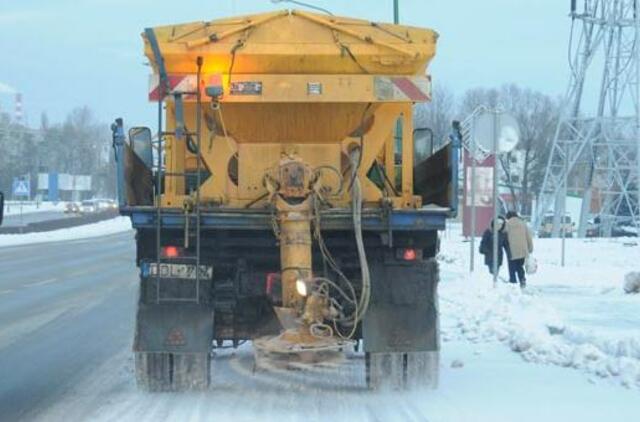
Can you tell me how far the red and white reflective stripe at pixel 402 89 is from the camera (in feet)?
26.1

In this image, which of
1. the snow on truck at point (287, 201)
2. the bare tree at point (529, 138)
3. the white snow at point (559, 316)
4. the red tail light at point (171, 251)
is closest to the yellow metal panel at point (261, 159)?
the snow on truck at point (287, 201)

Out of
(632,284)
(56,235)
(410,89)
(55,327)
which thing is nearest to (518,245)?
(632,284)

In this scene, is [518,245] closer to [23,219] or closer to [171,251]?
[171,251]

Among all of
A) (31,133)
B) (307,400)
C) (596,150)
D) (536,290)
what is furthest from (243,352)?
(31,133)

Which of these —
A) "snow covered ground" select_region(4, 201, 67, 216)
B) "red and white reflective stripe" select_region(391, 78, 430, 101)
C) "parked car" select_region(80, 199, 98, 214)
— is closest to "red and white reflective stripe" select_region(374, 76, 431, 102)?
"red and white reflective stripe" select_region(391, 78, 430, 101)

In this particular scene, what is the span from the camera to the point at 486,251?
2188 centimetres

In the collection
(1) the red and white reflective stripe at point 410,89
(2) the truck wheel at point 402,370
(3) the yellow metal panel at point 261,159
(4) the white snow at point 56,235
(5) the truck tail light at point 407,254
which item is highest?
(1) the red and white reflective stripe at point 410,89

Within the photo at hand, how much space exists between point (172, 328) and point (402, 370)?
2013mm

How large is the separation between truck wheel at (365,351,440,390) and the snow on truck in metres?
0.01

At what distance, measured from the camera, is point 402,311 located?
27.6 feet

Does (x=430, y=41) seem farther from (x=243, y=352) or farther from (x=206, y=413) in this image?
(x=243, y=352)

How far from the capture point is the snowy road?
7.71 m

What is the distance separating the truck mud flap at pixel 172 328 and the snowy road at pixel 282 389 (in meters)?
0.44

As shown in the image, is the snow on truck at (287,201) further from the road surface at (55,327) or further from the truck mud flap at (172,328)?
the road surface at (55,327)
